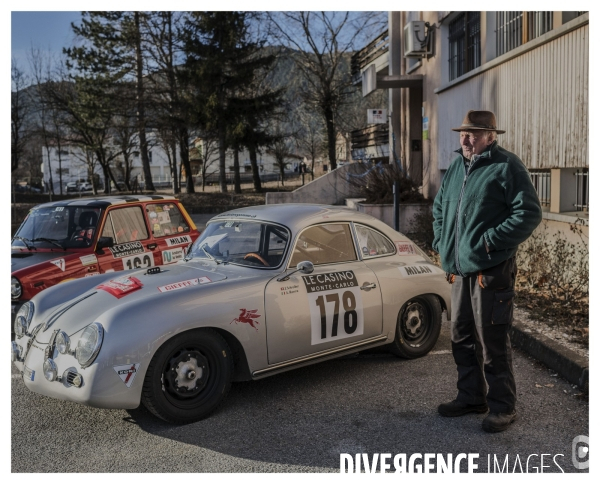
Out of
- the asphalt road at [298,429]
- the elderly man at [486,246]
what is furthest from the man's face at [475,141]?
the asphalt road at [298,429]

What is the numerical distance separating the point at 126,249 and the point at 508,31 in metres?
7.92

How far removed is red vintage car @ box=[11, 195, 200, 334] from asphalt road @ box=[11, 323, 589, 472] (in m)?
1.83

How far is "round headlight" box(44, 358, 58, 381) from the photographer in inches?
167

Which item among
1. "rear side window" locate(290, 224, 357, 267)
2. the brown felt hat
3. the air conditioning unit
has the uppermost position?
the air conditioning unit

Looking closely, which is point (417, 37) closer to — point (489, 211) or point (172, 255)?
point (172, 255)

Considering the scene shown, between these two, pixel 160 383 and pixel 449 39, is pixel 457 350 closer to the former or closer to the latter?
pixel 160 383

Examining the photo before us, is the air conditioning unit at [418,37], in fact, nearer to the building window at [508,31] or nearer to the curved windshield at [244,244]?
the building window at [508,31]

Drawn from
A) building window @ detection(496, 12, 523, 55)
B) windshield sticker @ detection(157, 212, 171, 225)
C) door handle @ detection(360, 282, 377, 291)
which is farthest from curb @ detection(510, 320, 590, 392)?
building window @ detection(496, 12, 523, 55)

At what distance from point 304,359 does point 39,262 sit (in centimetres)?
371

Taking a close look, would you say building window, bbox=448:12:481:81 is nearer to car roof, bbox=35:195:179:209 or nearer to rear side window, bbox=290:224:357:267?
car roof, bbox=35:195:179:209

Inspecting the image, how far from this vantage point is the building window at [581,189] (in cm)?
871


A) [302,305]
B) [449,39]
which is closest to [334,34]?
[449,39]

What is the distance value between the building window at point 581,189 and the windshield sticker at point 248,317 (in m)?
5.95

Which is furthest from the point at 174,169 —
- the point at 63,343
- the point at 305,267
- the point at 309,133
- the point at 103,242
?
the point at 63,343
